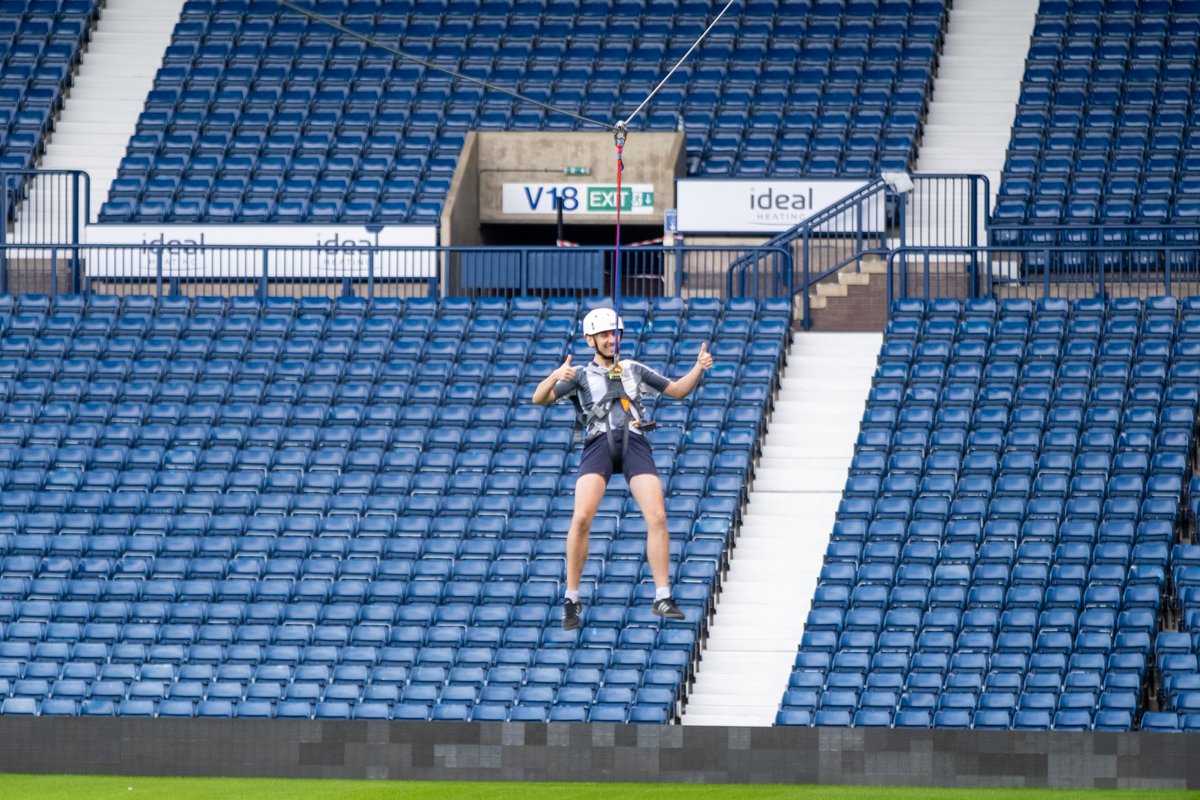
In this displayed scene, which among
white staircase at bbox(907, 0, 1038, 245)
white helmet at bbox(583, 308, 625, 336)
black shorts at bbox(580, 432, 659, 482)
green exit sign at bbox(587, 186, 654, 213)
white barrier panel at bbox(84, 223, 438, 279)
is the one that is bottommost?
black shorts at bbox(580, 432, 659, 482)

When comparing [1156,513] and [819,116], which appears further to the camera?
[819,116]

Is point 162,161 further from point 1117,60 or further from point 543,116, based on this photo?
point 1117,60

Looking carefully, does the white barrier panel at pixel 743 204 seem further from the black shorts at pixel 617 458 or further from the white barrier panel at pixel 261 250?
the black shorts at pixel 617 458

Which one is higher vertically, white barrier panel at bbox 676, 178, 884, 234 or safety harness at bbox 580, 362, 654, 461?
white barrier panel at bbox 676, 178, 884, 234

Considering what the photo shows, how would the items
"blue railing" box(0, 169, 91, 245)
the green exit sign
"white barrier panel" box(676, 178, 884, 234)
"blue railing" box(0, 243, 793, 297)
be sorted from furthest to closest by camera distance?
the green exit sign → "blue railing" box(0, 169, 91, 245) → "white barrier panel" box(676, 178, 884, 234) → "blue railing" box(0, 243, 793, 297)

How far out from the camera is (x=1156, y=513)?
808 inches

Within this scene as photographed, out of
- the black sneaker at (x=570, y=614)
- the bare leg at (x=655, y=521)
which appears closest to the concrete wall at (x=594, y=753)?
the black sneaker at (x=570, y=614)

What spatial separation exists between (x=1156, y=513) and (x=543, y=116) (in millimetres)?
11409

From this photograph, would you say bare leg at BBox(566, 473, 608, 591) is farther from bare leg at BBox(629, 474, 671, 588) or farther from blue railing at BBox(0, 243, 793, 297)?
blue railing at BBox(0, 243, 793, 297)

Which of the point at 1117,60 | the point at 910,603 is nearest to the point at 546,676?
the point at 910,603

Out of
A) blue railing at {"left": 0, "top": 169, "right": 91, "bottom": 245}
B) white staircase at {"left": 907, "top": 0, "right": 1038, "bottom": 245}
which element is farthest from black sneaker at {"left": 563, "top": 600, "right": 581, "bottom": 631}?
blue railing at {"left": 0, "top": 169, "right": 91, "bottom": 245}

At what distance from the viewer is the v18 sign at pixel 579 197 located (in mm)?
28141

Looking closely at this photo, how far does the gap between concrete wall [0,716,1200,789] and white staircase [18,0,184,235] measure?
10880 millimetres

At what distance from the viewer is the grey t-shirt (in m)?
13.0
